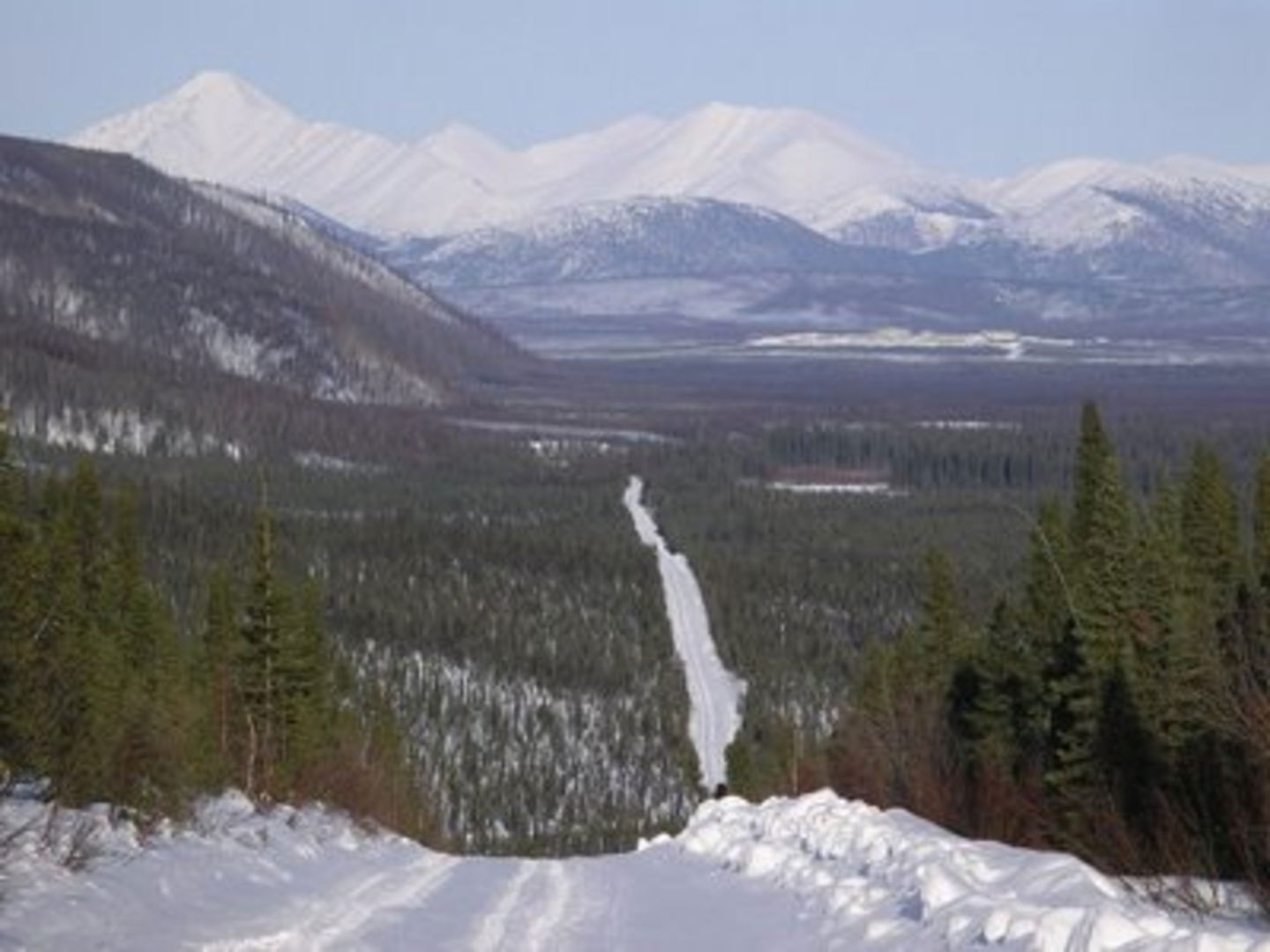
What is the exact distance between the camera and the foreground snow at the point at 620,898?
13.8 m

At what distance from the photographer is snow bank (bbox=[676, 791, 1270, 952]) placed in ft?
39.4

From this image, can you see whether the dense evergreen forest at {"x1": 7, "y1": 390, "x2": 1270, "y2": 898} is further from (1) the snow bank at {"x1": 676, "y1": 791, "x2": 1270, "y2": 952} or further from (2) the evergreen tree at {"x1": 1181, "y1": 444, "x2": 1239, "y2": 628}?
(1) the snow bank at {"x1": 676, "y1": 791, "x2": 1270, "y2": 952}

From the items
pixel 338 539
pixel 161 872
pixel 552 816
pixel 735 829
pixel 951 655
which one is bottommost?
pixel 552 816

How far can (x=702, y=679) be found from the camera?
150 metres

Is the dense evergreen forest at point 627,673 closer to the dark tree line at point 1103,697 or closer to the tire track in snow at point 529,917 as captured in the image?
the dark tree line at point 1103,697

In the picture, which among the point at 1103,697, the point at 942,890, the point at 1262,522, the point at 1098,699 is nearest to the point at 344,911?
the point at 942,890

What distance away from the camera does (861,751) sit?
51781 millimetres

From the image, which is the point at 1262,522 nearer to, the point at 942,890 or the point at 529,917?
the point at 529,917

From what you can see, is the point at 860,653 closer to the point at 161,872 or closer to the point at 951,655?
the point at 951,655

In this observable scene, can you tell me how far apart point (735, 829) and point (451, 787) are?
102897 mm

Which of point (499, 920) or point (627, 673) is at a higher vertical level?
point (499, 920)

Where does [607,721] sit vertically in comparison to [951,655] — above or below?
below

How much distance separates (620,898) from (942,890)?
683cm

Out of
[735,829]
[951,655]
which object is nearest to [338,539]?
[951,655]
